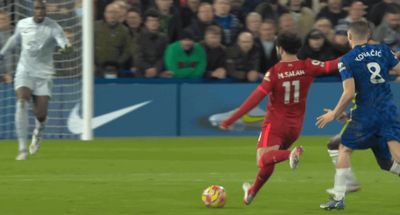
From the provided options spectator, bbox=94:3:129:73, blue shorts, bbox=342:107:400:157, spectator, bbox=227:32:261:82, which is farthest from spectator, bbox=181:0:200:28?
blue shorts, bbox=342:107:400:157

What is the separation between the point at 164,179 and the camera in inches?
572

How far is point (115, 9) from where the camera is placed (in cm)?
2050

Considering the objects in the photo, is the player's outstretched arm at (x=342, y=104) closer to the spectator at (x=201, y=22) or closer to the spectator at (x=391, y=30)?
the spectator at (x=201, y=22)

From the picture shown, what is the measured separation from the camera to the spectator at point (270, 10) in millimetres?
21578

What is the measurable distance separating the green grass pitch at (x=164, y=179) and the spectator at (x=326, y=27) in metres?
1.87

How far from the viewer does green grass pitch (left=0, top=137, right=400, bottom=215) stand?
1174 centimetres

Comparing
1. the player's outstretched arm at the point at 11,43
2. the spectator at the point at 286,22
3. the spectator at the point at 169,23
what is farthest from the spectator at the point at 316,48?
the player's outstretched arm at the point at 11,43

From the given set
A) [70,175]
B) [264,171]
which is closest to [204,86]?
[70,175]

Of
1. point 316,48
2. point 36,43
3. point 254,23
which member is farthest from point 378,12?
point 36,43

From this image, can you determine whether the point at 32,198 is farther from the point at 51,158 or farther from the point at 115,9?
the point at 115,9

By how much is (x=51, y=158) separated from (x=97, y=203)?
5509 millimetres

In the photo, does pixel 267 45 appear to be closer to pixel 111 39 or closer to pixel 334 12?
pixel 334 12

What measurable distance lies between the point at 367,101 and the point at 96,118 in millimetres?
10322

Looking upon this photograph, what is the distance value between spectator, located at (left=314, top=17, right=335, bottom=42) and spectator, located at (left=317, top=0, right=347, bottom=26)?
0.24m
